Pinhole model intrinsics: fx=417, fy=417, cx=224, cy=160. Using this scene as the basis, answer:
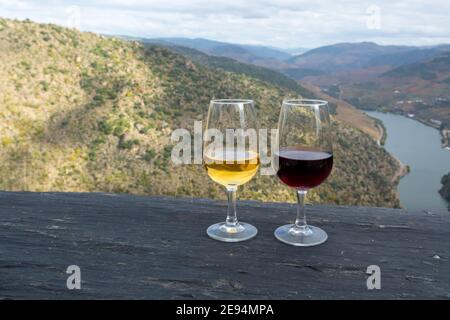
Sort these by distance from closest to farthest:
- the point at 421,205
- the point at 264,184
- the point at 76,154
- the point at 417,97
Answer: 1. the point at 264,184
2. the point at 76,154
3. the point at 421,205
4. the point at 417,97

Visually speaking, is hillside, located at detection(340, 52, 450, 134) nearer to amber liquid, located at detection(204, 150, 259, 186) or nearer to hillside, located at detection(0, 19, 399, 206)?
hillside, located at detection(0, 19, 399, 206)

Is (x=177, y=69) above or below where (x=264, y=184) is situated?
above

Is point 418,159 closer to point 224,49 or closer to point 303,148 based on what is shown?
point 303,148

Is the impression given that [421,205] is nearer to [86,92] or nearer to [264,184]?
[264,184]

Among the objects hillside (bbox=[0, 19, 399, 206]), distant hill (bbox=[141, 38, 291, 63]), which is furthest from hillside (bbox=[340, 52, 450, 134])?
distant hill (bbox=[141, 38, 291, 63])

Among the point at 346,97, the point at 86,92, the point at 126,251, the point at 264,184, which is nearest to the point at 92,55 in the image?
the point at 86,92

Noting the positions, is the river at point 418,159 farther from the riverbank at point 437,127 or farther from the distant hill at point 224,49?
the distant hill at point 224,49
